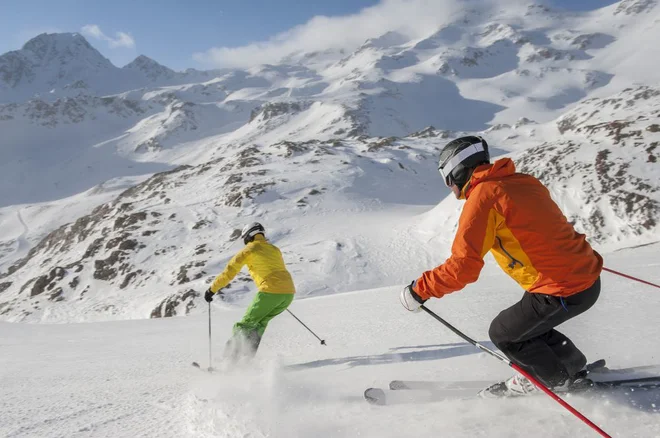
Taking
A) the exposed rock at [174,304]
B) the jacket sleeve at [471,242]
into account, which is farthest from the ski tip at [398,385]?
the exposed rock at [174,304]

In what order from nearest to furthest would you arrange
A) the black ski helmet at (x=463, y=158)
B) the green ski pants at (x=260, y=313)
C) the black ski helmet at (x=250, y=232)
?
1. the black ski helmet at (x=463, y=158)
2. the green ski pants at (x=260, y=313)
3. the black ski helmet at (x=250, y=232)

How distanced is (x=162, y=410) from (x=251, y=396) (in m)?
0.90

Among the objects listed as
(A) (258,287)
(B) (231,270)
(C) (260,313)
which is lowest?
(C) (260,313)

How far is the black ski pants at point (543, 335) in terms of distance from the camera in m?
2.99

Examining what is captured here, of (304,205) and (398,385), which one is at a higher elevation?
(398,385)

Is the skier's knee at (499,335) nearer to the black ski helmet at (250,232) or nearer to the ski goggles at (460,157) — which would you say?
the ski goggles at (460,157)

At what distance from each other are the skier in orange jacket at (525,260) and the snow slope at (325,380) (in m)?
0.40

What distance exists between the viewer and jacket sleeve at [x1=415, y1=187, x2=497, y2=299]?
115 inches

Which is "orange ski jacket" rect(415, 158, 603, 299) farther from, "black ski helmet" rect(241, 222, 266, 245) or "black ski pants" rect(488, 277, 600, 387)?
"black ski helmet" rect(241, 222, 266, 245)

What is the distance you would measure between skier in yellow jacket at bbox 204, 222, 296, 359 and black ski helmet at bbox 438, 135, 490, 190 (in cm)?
352

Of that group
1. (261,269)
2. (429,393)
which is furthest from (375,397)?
(261,269)

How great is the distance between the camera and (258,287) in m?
5.98

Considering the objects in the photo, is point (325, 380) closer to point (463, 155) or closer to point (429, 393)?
point (429, 393)

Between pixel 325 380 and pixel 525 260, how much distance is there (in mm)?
2745
